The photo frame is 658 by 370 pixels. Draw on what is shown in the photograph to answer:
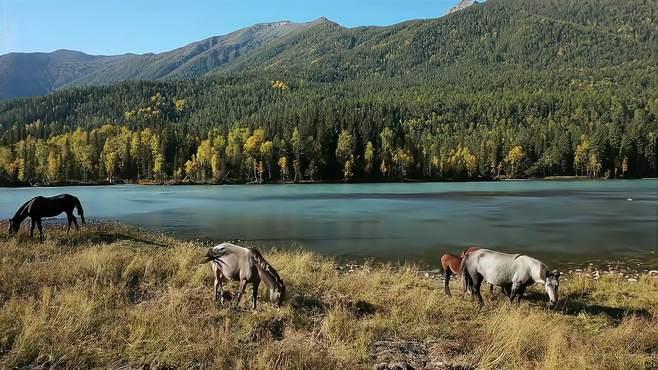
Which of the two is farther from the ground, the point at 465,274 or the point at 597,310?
the point at 465,274

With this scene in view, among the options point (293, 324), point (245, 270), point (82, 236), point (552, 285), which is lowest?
point (293, 324)

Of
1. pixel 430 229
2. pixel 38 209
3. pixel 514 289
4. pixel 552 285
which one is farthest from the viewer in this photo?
pixel 430 229

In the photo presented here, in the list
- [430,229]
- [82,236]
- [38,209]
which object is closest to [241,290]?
[38,209]

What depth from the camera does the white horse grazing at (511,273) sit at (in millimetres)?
11352

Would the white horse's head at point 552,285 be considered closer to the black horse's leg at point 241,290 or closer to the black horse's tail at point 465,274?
the black horse's tail at point 465,274

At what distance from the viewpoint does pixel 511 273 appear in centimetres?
1159

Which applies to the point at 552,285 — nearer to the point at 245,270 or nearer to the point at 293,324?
the point at 293,324

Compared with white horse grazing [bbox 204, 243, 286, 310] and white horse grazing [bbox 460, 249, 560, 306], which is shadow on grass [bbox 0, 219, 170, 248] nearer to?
white horse grazing [bbox 204, 243, 286, 310]

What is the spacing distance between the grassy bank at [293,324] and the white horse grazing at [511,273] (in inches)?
21.0

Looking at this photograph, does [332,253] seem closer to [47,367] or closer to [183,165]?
[47,367]

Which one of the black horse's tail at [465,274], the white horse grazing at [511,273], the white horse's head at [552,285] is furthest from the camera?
the black horse's tail at [465,274]

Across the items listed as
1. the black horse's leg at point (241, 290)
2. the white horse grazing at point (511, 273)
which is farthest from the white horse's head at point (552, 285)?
the black horse's leg at point (241, 290)

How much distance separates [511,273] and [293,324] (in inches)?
218

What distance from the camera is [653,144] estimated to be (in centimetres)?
15288
